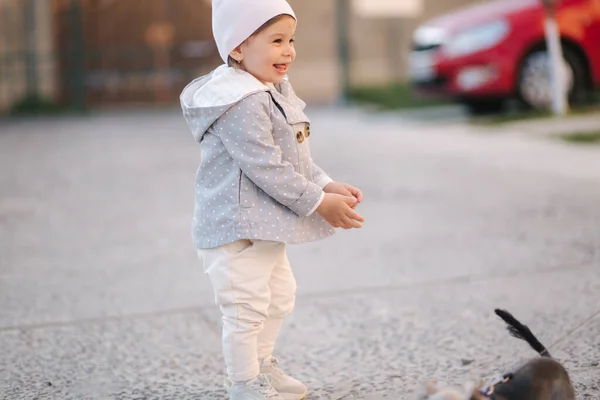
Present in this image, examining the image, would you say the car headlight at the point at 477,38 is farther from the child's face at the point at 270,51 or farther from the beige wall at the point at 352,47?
the child's face at the point at 270,51

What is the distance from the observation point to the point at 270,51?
2646 mm

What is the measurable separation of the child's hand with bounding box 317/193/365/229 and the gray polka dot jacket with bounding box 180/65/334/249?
0.09 ft

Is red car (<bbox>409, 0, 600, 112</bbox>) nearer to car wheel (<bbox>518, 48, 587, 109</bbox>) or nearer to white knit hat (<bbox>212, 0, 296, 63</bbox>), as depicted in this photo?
car wheel (<bbox>518, 48, 587, 109</bbox>)

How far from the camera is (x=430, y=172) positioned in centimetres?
746

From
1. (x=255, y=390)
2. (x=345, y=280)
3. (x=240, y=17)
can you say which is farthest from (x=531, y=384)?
(x=345, y=280)

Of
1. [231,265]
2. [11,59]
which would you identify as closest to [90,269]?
[231,265]

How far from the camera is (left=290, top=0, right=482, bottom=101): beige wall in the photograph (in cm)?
1772

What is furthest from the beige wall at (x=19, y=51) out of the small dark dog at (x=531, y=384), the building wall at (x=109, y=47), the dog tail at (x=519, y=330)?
the small dark dog at (x=531, y=384)

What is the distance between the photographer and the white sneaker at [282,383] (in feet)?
9.36

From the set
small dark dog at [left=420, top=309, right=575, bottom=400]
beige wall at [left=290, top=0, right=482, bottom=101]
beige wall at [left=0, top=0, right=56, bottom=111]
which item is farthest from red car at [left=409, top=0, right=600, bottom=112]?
small dark dog at [left=420, top=309, right=575, bottom=400]

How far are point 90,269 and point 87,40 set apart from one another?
39.0 feet

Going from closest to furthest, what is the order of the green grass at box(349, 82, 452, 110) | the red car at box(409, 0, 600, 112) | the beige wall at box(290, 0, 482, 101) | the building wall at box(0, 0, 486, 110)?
the red car at box(409, 0, 600, 112), the green grass at box(349, 82, 452, 110), the building wall at box(0, 0, 486, 110), the beige wall at box(290, 0, 482, 101)

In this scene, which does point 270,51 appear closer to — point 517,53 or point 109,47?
point 517,53

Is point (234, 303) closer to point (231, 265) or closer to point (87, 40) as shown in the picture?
point (231, 265)
